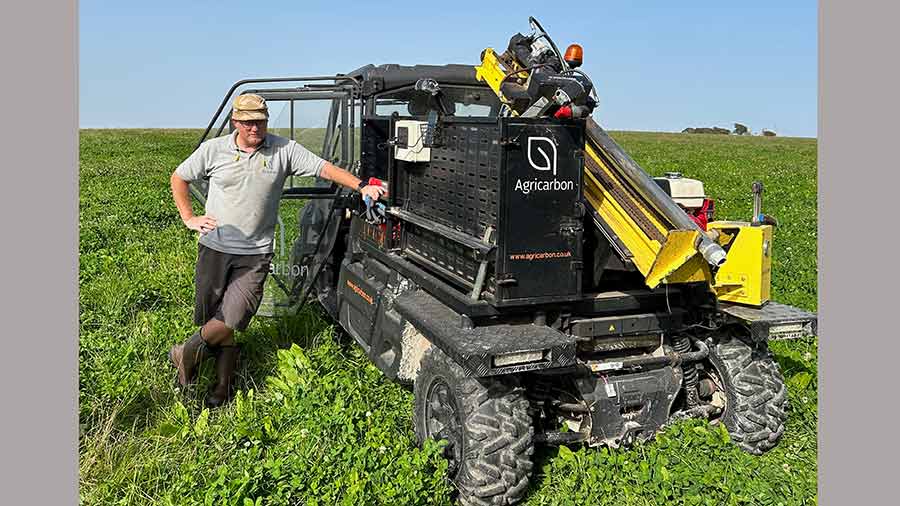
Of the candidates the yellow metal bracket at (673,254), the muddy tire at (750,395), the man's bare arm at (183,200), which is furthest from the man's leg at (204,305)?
the muddy tire at (750,395)

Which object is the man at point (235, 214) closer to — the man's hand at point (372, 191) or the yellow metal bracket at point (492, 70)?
the man's hand at point (372, 191)

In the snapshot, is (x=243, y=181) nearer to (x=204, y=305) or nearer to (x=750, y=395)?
(x=204, y=305)

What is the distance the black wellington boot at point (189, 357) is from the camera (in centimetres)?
565

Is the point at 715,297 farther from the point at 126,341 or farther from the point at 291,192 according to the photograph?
the point at 126,341

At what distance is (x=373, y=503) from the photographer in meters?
3.94

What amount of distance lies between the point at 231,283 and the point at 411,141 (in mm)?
1698

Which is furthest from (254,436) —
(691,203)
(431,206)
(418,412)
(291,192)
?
(691,203)

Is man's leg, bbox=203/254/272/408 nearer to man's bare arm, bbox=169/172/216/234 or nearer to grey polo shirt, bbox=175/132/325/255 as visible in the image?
grey polo shirt, bbox=175/132/325/255

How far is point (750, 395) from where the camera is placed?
486 centimetres

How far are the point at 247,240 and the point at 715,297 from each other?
125 inches

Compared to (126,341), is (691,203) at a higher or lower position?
higher

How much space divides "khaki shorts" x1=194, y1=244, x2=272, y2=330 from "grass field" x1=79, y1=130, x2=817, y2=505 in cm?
55

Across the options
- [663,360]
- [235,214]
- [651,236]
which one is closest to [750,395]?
[663,360]

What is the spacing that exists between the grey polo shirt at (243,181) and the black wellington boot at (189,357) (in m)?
0.71
